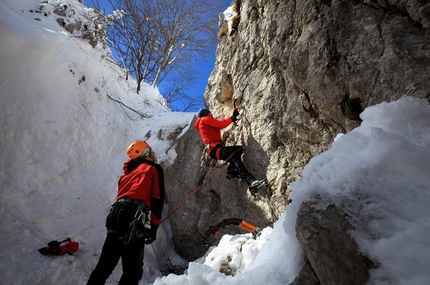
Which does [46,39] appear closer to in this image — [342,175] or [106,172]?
[106,172]

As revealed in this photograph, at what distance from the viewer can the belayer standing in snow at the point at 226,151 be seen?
408cm

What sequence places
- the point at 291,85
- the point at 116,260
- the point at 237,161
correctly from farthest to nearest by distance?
1. the point at 237,161
2. the point at 291,85
3. the point at 116,260

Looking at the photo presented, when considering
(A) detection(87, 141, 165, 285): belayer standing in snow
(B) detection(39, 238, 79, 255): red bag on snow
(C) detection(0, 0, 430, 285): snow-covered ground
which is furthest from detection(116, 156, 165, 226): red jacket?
(B) detection(39, 238, 79, 255): red bag on snow

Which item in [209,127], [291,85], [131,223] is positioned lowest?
[131,223]

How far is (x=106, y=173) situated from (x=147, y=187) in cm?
343

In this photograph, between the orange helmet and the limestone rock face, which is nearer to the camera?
the limestone rock face

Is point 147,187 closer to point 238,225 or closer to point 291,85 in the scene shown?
point 238,225

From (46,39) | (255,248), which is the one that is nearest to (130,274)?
(255,248)

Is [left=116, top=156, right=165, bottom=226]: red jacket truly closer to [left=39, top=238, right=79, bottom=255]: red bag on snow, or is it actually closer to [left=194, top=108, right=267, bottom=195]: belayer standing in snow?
[left=194, top=108, right=267, bottom=195]: belayer standing in snow

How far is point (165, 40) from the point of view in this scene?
12469mm

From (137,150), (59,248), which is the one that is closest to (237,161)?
(137,150)

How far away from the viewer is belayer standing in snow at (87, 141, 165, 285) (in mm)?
2709

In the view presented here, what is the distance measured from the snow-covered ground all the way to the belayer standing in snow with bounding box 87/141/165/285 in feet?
2.96

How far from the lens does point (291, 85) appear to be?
3387 mm
